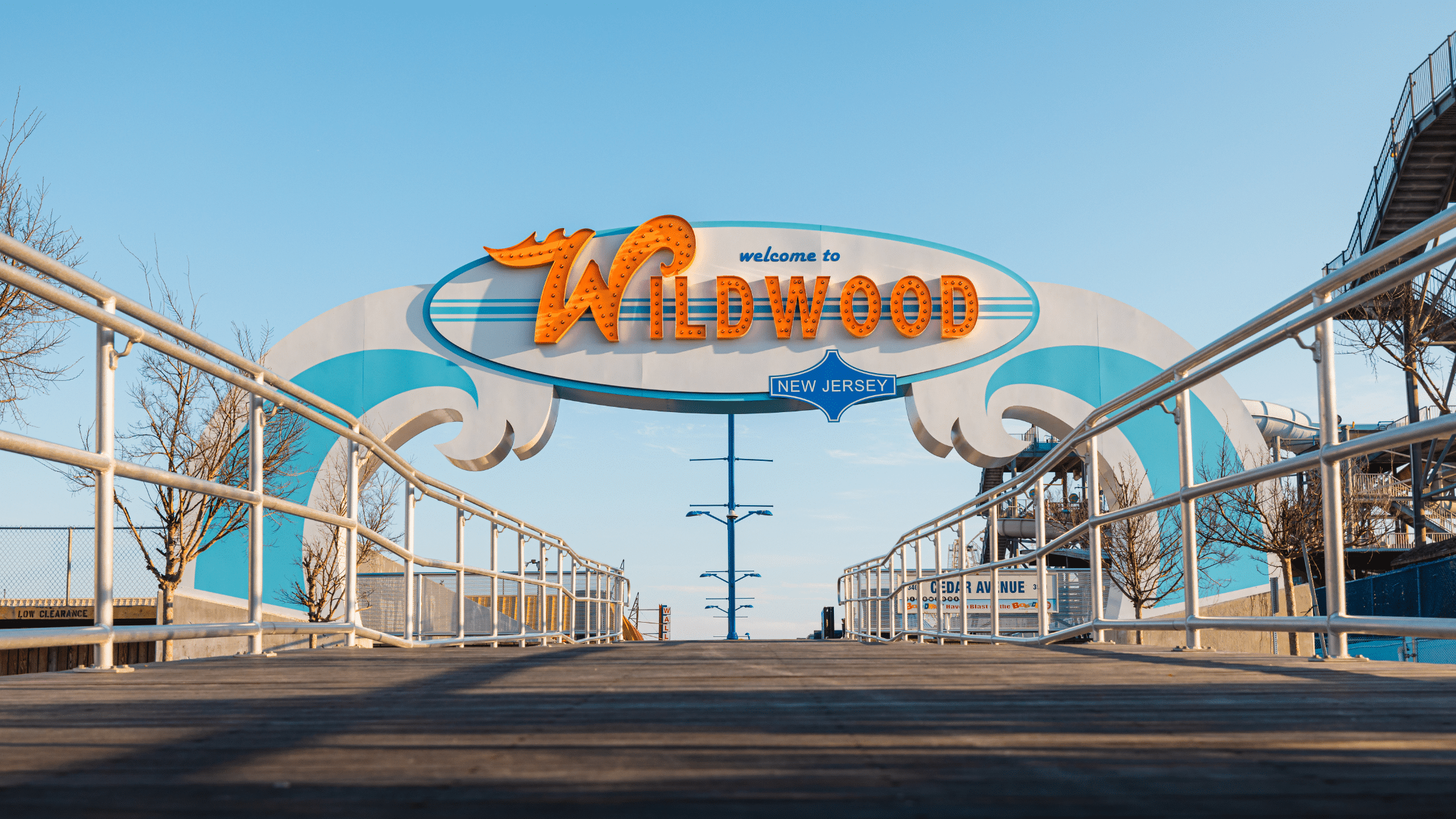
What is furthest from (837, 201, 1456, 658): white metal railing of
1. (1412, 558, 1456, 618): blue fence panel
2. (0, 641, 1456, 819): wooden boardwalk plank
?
(1412, 558, 1456, 618): blue fence panel

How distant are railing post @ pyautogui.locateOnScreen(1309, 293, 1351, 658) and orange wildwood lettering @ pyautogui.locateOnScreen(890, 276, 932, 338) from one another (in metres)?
13.6

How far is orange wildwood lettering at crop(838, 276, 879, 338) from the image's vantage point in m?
17.6

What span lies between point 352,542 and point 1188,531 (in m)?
3.93

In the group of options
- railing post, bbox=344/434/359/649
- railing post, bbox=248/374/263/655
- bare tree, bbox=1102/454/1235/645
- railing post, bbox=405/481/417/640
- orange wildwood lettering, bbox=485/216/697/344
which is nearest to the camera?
railing post, bbox=248/374/263/655

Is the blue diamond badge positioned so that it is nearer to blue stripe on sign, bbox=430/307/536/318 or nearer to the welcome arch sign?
the welcome arch sign

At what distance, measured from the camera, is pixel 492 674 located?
3.46 metres

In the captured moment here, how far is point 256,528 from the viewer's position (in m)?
4.76

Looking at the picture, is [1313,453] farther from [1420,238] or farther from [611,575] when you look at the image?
[611,575]

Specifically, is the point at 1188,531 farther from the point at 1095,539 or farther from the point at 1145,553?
the point at 1145,553

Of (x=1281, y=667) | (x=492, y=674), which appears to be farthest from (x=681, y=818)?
(x=1281, y=667)

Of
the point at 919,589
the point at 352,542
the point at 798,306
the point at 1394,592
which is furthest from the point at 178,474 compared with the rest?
the point at 798,306

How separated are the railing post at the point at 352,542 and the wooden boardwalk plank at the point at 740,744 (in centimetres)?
Answer: 236

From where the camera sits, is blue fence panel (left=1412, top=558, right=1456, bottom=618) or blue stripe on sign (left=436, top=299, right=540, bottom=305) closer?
blue fence panel (left=1412, top=558, right=1456, bottom=618)

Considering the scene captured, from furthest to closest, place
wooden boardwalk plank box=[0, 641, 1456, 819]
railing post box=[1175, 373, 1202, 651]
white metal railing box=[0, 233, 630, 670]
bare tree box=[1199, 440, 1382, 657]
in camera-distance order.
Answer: bare tree box=[1199, 440, 1382, 657] → railing post box=[1175, 373, 1202, 651] → white metal railing box=[0, 233, 630, 670] → wooden boardwalk plank box=[0, 641, 1456, 819]
